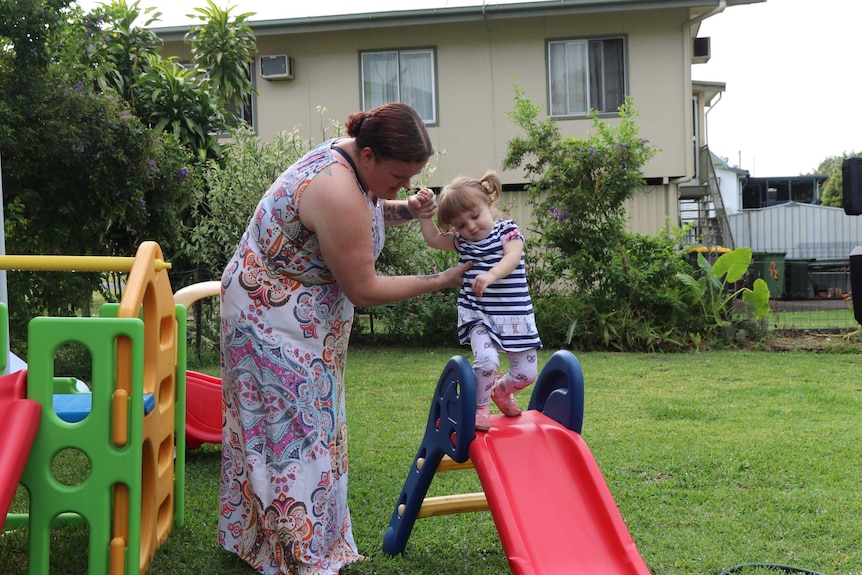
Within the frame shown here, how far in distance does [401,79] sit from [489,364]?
40.0ft

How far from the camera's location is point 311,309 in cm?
303

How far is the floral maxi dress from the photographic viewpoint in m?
2.98

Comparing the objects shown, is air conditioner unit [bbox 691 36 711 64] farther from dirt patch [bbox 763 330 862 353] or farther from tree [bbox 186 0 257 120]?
tree [bbox 186 0 257 120]

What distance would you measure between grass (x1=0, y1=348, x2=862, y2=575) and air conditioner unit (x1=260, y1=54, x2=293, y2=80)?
8312 millimetres

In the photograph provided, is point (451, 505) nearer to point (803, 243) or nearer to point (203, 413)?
point (203, 413)

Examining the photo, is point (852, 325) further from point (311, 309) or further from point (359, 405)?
point (311, 309)

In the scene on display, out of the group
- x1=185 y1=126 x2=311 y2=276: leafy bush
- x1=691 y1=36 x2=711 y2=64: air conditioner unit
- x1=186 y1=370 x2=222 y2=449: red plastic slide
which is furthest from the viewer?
x1=691 y1=36 x2=711 y2=64: air conditioner unit

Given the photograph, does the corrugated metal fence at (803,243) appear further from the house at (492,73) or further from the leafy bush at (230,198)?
the leafy bush at (230,198)

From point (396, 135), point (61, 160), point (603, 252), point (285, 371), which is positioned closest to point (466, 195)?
point (396, 135)

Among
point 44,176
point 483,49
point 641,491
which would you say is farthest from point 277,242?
point 483,49

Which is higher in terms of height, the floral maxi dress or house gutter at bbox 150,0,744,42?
house gutter at bbox 150,0,744,42

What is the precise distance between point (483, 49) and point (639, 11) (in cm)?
276

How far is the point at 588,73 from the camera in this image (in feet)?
47.6

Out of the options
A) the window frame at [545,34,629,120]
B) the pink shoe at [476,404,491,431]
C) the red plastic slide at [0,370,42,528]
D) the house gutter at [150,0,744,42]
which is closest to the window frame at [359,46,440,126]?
the house gutter at [150,0,744,42]
